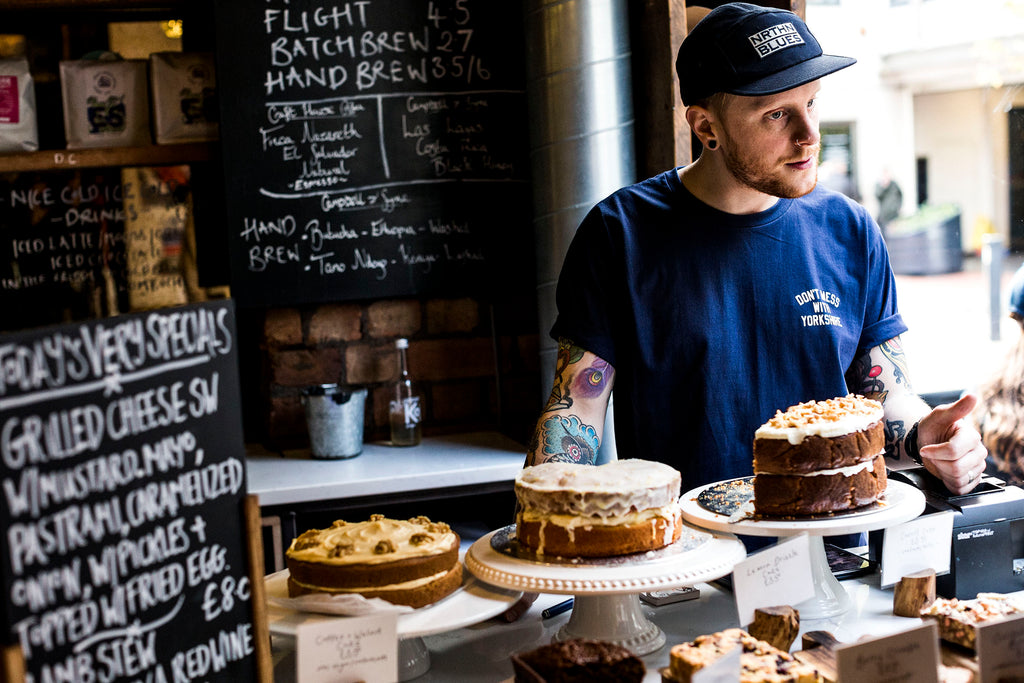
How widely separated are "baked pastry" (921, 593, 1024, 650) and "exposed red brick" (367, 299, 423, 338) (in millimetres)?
2044

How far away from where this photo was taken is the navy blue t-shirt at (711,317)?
1893 mm

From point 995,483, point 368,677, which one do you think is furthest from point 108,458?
point 995,483

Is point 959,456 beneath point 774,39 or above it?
beneath

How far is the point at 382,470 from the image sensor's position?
2738 millimetres

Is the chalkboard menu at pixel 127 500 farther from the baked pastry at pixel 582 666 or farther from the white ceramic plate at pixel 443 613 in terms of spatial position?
the baked pastry at pixel 582 666

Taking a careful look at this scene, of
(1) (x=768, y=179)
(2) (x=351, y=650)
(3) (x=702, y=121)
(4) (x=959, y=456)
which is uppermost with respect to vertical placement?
(3) (x=702, y=121)

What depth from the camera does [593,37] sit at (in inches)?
108

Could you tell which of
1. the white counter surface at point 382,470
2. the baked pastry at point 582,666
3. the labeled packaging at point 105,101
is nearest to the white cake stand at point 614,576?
the baked pastry at point 582,666

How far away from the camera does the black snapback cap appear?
175 cm

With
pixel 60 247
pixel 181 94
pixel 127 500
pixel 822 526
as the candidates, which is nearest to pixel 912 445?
pixel 822 526

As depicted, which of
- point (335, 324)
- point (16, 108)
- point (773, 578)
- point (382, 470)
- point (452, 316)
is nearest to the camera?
point (773, 578)

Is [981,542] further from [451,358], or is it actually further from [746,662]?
[451,358]

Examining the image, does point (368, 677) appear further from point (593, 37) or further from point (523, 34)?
point (523, 34)

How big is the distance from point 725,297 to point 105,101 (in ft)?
6.91
